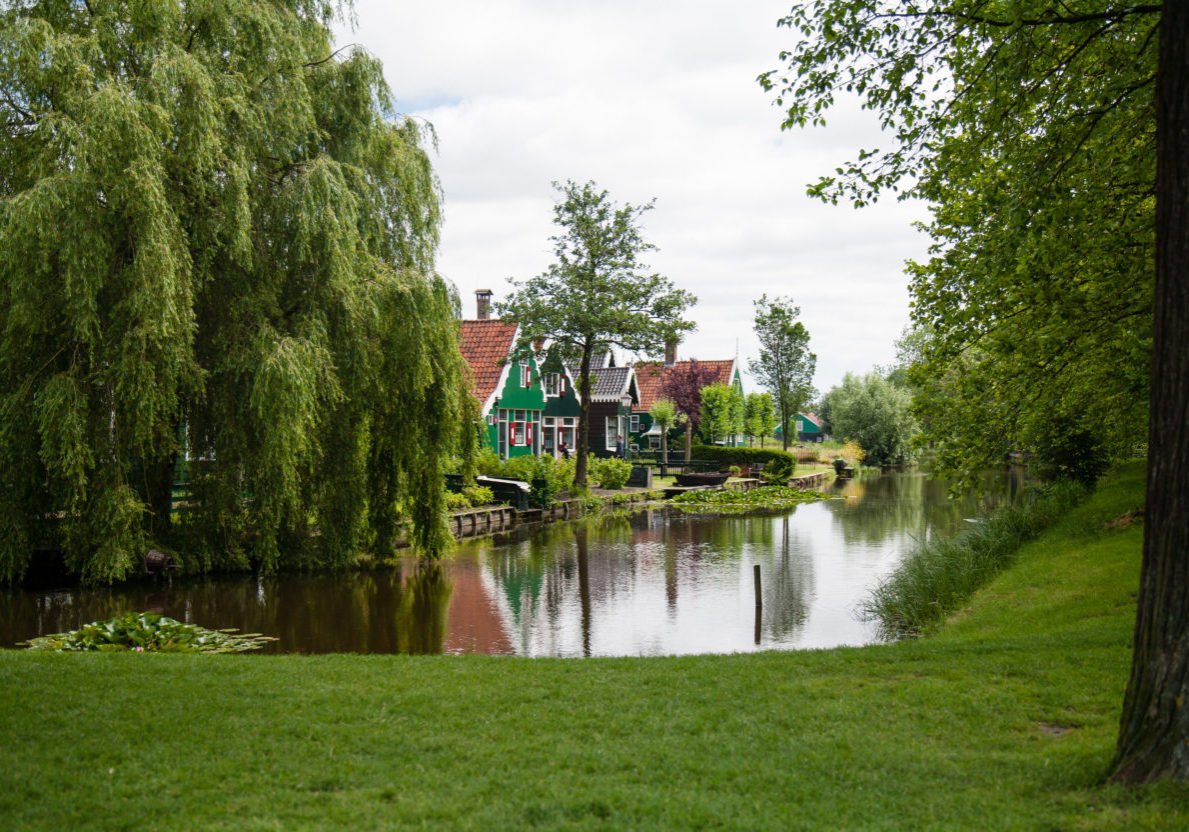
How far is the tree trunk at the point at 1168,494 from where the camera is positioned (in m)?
4.61

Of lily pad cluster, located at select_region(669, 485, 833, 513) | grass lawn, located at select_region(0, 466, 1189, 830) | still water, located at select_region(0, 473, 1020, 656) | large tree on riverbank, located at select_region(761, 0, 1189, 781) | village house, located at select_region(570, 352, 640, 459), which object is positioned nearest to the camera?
grass lawn, located at select_region(0, 466, 1189, 830)

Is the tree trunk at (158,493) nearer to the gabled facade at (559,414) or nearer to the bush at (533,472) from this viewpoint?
the bush at (533,472)

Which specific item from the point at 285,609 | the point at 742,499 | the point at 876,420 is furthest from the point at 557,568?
the point at 876,420

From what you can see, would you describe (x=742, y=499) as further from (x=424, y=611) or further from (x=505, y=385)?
(x=424, y=611)

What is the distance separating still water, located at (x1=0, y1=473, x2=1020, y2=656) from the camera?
1253 centimetres

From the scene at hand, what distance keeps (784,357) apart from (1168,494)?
51247mm

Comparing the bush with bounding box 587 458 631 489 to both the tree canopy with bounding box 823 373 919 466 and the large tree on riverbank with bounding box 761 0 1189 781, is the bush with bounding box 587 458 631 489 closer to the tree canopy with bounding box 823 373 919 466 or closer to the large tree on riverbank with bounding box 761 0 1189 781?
the large tree on riverbank with bounding box 761 0 1189 781

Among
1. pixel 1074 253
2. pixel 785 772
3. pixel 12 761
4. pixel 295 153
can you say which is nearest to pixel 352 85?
pixel 295 153

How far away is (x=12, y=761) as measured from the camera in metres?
5.09

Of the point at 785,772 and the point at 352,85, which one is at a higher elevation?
the point at 352,85

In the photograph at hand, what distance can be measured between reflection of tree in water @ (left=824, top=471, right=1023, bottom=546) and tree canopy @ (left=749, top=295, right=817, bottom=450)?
11.1m

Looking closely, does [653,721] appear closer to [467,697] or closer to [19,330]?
[467,697]

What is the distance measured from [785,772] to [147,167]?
12.0 metres

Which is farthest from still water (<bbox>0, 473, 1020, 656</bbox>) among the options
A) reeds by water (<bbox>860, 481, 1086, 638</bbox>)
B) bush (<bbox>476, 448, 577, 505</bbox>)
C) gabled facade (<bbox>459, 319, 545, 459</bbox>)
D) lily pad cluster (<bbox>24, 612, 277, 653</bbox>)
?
gabled facade (<bbox>459, 319, 545, 459</bbox>)
